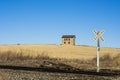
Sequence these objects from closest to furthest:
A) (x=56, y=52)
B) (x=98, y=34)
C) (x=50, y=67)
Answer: (x=98, y=34), (x=50, y=67), (x=56, y=52)

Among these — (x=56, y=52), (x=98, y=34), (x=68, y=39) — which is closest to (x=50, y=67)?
(x=98, y=34)

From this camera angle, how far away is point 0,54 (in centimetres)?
3928

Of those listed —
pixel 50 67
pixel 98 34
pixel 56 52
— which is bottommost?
pixel 50 67

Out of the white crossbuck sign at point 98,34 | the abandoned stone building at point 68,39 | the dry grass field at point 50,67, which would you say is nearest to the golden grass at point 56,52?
the dry grass field at point 50,67

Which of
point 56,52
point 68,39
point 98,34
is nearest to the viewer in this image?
point 98,34

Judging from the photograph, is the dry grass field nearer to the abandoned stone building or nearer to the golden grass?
the golden grass

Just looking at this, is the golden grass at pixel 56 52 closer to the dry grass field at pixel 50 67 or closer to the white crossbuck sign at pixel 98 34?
the dry grass field at pixel 50 67

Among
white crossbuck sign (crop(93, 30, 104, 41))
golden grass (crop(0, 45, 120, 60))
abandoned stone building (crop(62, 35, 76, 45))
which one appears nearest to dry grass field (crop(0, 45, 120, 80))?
white crossbuck sign (crop(93, 30, 104, 41))

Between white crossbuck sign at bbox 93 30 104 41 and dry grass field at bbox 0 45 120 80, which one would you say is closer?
dry grass field at bbox 0 45 120 80

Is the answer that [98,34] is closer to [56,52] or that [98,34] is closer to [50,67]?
[50,67]

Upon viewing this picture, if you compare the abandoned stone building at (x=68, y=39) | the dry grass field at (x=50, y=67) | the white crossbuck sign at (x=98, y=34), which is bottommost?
the dry grass field at (x=50, y=67)

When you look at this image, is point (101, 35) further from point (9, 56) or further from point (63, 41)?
point (63, 41)

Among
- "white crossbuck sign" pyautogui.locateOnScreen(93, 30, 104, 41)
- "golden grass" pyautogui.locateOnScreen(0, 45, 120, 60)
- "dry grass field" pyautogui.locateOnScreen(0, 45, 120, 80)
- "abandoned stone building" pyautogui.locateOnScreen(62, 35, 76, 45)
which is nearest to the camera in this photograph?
"dry grass field" pyautogui.locateOnScreen(0, 45, 120, 80)

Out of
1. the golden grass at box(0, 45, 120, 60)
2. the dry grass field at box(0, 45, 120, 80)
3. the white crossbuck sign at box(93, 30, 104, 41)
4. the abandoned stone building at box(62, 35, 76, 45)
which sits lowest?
the dry grass field at box(0, 45, 120, 80)
